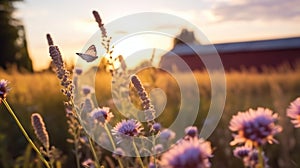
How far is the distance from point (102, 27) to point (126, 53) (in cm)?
47

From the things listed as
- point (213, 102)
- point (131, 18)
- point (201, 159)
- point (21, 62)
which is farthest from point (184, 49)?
point (201, 159)

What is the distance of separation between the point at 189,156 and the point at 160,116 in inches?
165

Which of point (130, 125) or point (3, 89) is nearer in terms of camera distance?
point (130, 125)

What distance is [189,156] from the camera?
1000 mm

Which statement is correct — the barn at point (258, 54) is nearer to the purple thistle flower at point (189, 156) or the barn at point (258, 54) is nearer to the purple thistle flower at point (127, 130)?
the purple thistle flower at point (127, 130)

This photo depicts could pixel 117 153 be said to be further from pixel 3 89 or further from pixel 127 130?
pixel 3 89

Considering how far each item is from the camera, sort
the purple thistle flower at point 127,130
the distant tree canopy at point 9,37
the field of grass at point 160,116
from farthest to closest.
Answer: the distant tree canopy at point 9,37, the field of grass at point 160,116, the purple thistle flower at point 127,130

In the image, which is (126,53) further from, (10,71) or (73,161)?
(10,71)

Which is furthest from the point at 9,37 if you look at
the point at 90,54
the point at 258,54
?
the point at 90,54

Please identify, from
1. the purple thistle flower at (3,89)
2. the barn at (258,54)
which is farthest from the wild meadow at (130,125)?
the barn at (258,54)

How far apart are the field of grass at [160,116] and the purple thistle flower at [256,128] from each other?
2.29 metres

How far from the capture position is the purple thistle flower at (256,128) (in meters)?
1.16

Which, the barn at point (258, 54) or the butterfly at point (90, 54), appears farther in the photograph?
Result: the barn at point (258, 54)

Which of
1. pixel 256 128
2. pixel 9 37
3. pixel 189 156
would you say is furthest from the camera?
pixel 9 37
